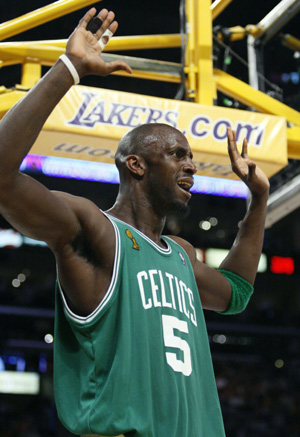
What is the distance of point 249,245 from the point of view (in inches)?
120

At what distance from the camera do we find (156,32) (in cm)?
1117

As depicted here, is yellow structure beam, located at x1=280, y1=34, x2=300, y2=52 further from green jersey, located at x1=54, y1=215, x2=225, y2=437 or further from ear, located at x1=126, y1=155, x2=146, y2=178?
green jersey, located at x1=54, y1=215, x2=225, y2=437

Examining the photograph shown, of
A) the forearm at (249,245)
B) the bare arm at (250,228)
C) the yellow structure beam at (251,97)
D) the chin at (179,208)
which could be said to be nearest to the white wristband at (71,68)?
the chin at (179,208)

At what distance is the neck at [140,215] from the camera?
105 inches

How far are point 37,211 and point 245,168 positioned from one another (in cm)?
110

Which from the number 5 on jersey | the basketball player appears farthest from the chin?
the number 5 on jersey

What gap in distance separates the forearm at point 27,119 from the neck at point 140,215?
26.1 inches

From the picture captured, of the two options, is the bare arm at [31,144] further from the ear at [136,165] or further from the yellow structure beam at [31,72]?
the yellow structure beam at [31,72]

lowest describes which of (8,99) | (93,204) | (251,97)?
(251,97)

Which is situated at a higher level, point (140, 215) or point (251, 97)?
point (140, 215)

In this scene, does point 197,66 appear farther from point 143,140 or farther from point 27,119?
point 27,119

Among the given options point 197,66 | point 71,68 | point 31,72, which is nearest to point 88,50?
point 71,68

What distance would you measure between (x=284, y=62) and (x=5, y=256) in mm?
11064

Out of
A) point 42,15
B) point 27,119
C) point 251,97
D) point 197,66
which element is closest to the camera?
point 27,119
